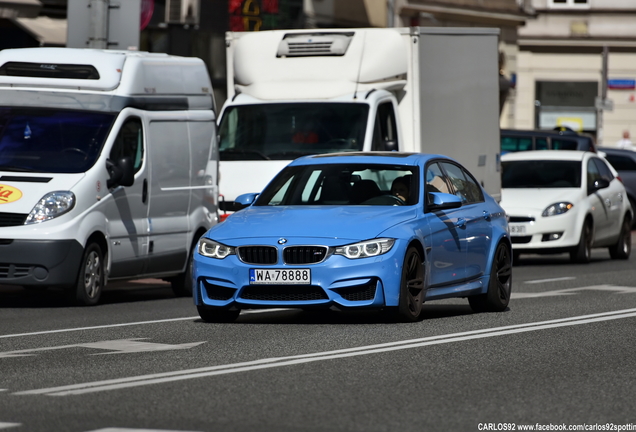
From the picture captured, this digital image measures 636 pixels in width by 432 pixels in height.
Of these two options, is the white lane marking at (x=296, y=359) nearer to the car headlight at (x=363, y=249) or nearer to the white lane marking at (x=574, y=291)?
the car headlight at (x=363, y=249)

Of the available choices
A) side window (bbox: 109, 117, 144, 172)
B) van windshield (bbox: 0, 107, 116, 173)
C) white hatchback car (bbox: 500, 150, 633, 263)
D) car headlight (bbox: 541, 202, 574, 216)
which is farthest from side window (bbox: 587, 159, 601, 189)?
van windshield (bbox: 0, 107, 116, 173)

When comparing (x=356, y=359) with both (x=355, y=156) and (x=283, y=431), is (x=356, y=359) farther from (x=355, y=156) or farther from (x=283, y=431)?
(x=355, y=156)

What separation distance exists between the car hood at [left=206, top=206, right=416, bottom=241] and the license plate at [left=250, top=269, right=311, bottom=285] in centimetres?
27

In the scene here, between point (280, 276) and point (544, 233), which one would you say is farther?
point (544, 233)

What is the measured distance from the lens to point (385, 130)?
17156 millimetres

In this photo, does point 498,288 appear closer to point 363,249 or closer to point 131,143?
point 363,249

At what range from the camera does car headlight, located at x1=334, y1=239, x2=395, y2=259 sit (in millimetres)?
10695

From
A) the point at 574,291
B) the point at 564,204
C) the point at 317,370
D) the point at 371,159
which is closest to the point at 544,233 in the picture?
the point at 564,204

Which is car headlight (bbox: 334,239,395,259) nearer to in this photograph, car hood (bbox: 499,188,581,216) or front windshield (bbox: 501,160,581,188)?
car hood (bbox: 499,188,581,216)

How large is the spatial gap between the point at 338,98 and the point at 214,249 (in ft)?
20.7

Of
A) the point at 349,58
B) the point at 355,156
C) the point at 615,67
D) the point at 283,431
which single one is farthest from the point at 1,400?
the point at 615,67

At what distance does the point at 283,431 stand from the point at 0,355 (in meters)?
3.52

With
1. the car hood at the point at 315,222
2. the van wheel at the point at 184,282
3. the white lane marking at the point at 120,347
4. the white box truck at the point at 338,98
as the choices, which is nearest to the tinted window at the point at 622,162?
the white box truck at the point at 338,98

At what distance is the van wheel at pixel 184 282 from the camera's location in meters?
15.9
